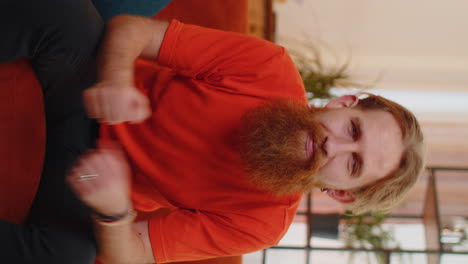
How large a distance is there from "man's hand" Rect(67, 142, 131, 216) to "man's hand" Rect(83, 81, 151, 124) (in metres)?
0.08

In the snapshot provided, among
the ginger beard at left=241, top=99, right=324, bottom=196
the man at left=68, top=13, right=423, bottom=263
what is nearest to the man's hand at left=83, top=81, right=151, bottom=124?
the man at left=68, top=13, right=423, bottom=263

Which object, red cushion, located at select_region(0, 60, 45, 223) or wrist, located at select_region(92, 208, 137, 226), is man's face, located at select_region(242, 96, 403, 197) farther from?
red cushion, located at select_region(0, 60, 45, 223)

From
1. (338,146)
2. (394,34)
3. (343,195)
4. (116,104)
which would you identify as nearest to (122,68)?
(116,104)

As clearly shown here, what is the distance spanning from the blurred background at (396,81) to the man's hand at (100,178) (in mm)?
1973

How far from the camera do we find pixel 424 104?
3.43 m

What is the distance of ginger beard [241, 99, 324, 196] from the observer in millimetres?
1108

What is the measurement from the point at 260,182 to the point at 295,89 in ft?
1.06

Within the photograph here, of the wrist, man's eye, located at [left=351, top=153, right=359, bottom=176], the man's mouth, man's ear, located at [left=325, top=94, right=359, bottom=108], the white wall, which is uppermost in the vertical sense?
the white wall

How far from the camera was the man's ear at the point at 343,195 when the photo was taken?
4.21ft

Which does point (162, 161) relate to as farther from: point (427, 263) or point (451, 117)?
point (451, 117)

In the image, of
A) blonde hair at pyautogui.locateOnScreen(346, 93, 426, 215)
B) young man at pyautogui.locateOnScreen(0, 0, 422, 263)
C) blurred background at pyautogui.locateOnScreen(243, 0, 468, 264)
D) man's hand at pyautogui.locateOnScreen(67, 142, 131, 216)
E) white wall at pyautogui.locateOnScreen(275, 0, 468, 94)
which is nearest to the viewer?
man's hand at pyautogui.locateOnScreen(67, 142, 131, 216)

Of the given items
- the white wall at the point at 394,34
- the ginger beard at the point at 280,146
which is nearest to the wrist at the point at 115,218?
the ginger beard at the point at 280,146

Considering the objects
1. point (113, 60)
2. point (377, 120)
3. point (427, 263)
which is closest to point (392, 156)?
point (377, 120)

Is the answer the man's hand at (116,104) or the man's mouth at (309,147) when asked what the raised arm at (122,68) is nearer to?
the man's hand at (116,104)
